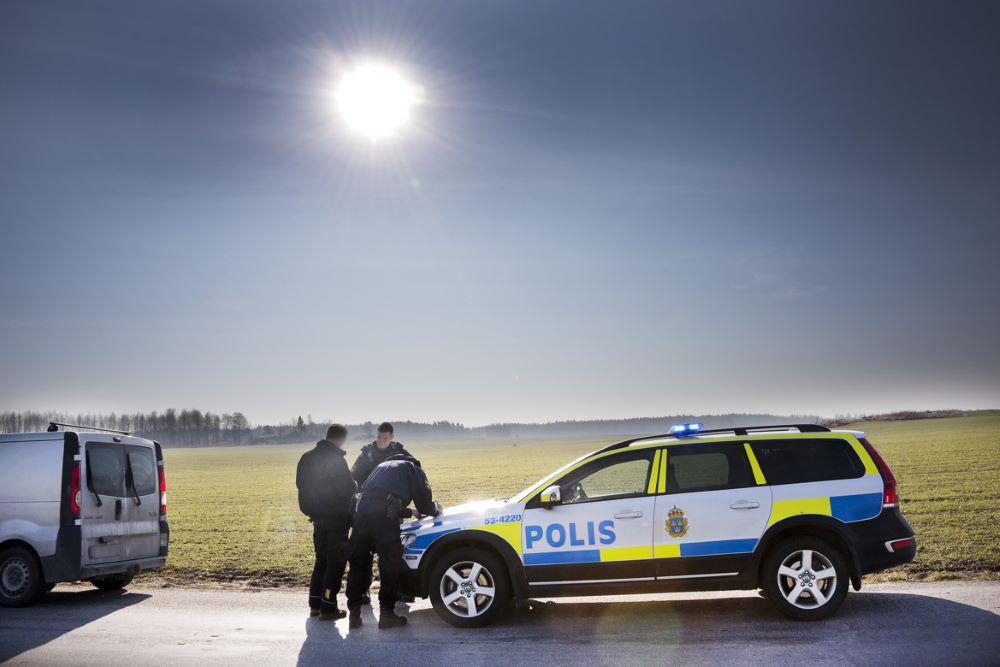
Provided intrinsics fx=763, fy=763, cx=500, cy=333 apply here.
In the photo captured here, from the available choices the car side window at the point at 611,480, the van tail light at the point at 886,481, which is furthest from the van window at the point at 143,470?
the van tail light at the point at 886,481

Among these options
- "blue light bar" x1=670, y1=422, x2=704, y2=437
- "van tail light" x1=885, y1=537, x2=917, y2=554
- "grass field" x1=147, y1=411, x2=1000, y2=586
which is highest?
"blue light bar" x1=670, y1=422, x2=704, y2=437

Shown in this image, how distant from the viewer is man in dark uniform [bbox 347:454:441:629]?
7660 mm

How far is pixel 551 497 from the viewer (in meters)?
7.49

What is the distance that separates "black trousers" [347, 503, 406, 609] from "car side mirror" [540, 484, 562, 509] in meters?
1.53

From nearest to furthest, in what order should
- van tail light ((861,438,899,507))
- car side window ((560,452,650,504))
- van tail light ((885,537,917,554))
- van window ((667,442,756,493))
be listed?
1. van tail light ((885,537,917,554))
2. van tail light ((861,438,899,507))
3. van window ((667,442,756,493))
4. car side window ((560,452,650,504))

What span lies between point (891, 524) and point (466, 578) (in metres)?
4.11

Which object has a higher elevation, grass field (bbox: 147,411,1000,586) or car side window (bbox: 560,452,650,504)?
car side window (bbox: 560,452,650,504)

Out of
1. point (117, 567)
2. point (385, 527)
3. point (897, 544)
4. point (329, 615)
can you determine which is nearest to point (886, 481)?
point (897, 544)

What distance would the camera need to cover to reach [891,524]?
23.8 feet

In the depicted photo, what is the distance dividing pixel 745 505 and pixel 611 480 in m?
1.28

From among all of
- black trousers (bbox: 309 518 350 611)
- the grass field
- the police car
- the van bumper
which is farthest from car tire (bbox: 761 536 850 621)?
the van bumper

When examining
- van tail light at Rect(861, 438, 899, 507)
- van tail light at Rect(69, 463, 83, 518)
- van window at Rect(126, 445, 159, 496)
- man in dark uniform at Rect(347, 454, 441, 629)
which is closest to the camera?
van tail light at Rect(861, 438, 899, 507)

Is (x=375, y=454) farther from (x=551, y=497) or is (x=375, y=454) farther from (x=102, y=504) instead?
(x=102, y=504)

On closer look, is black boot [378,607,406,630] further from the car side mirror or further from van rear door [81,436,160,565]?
van rear door [81,436,160,565]
